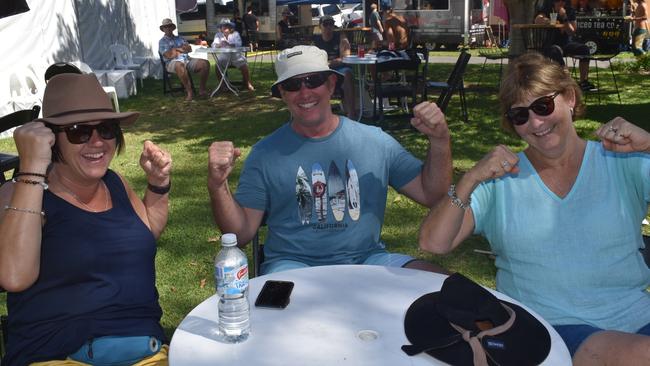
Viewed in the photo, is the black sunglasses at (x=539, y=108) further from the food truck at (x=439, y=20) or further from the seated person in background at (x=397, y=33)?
the food truck at (x=439, y=20)

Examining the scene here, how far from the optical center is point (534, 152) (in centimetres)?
248

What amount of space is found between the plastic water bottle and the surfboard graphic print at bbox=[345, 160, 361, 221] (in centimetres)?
93

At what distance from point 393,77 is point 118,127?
9.34 meters

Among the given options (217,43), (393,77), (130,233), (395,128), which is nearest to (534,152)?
(130,233)

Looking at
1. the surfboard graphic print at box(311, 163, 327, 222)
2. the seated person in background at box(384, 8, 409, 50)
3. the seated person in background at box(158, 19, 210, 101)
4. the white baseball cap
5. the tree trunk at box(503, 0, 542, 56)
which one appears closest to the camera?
the surfboard graphic print at box(311, 163, 327, 222)

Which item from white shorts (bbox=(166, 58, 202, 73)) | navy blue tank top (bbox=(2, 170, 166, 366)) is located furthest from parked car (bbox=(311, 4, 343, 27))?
navy blue tank top (bbox=(2, 170, 166, 366))

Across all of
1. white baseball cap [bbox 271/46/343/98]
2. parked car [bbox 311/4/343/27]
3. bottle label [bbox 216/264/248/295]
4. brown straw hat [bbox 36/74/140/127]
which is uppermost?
parked car [bbox 311/4/343/27]

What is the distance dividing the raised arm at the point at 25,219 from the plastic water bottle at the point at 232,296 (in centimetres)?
62

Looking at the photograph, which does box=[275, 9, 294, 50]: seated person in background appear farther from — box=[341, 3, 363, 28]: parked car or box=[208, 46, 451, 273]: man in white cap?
box=[208, 46, 451, 273]: man in white cap

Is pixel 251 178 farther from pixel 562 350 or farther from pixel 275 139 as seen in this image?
pixel 562 350

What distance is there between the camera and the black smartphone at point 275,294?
6.80ft

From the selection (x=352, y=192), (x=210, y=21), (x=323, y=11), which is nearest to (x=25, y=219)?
(x=352, y=192)

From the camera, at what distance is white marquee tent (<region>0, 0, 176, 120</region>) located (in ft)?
32.3

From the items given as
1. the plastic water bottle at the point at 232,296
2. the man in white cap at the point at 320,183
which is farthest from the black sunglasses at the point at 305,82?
the plastic water bottle at the point at 232,296
